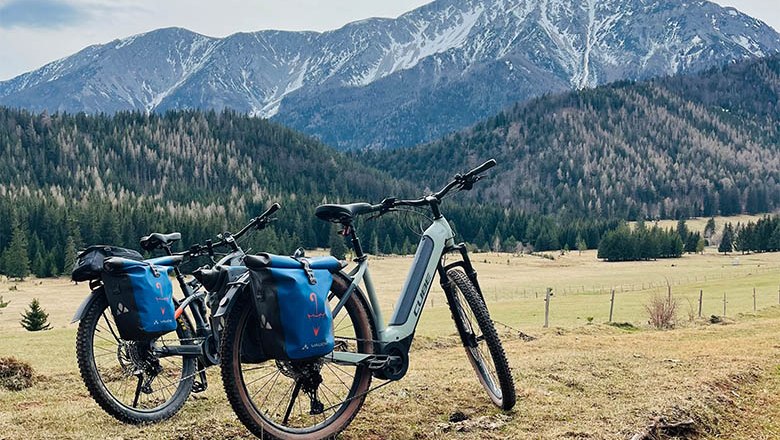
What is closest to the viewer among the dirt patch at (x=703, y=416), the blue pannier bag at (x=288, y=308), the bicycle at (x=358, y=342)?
the blue pannier bag at (x=288, y=308)

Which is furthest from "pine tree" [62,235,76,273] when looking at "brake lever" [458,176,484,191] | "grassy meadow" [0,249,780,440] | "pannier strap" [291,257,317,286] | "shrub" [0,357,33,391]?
"pannier strap" [291,257,317,286]

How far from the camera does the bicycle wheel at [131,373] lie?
7.52 meters

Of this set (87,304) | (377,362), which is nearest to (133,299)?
(87,304)

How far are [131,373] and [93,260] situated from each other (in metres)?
1.54

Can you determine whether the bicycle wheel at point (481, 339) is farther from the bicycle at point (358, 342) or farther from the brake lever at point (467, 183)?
the brake lever at point (467, 183)

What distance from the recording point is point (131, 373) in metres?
8.11

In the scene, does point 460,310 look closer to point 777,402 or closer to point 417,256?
point 417,256

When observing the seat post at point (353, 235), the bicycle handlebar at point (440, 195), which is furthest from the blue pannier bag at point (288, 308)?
the bicycle handlebar at point (440, 195)

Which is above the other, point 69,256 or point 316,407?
point 316,407

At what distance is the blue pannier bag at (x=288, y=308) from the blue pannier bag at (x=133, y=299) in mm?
2164

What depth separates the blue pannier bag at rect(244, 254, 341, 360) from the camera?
19.5ft

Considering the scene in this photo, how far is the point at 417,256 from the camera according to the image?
7785mm

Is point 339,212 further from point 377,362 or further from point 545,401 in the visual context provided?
point 545,401

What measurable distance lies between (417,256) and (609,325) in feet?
80.9
